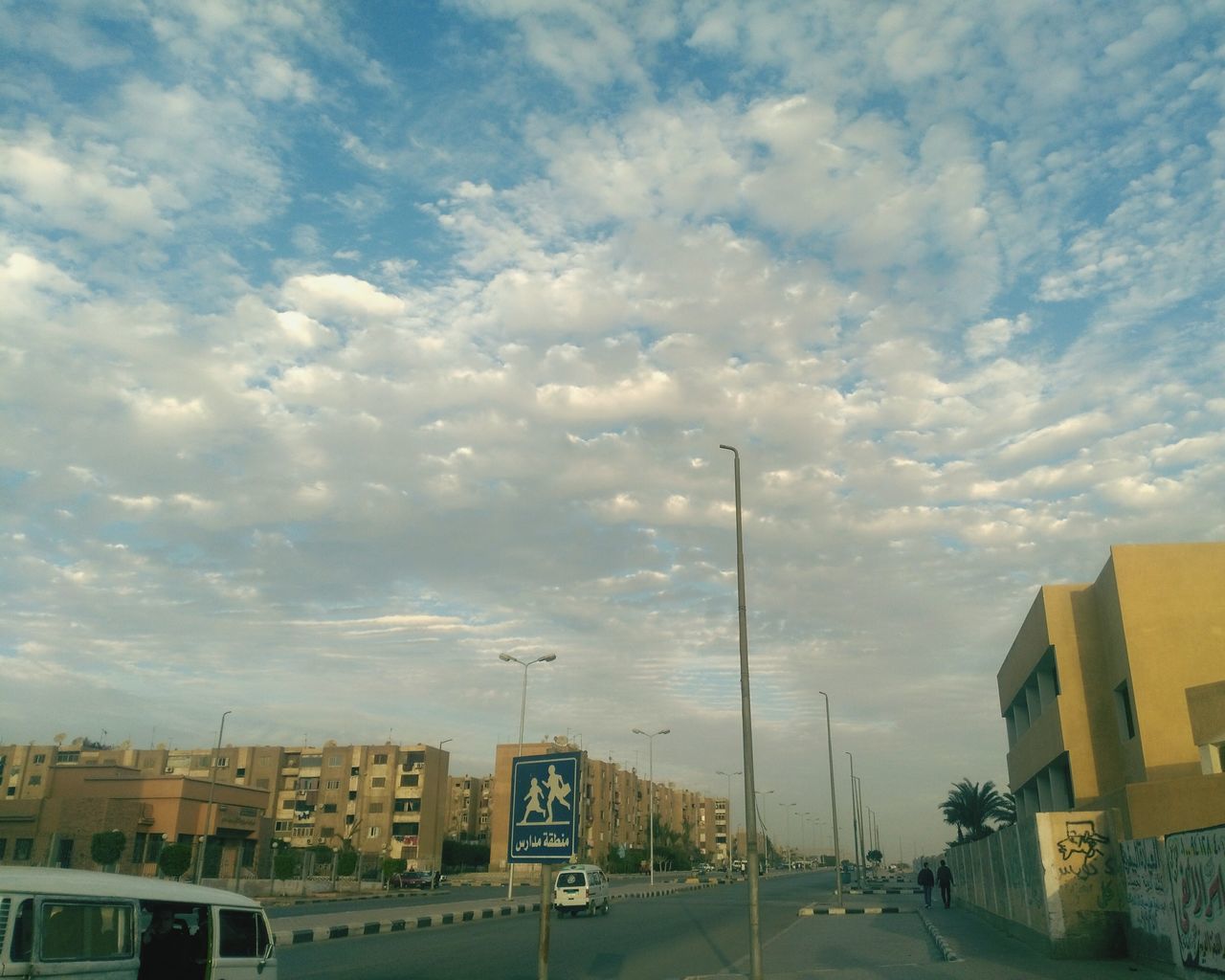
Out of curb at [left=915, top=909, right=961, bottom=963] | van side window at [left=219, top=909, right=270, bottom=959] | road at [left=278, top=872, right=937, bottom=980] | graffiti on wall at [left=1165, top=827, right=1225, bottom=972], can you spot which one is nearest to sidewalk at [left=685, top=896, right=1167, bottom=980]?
curb at [left=915, top=909, right=961, bottom=963]

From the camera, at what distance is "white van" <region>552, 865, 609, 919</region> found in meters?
32.4

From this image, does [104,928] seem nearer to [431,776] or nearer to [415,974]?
[415,974]

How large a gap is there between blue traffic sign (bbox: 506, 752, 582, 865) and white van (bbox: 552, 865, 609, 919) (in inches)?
1061

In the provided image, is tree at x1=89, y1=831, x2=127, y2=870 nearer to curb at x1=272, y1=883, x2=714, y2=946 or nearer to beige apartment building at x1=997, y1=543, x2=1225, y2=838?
curb at x1=272, y1=883, x2=714, y2=946

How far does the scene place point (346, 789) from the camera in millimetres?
104438

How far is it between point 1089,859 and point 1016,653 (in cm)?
2247

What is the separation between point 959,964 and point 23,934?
14.1 meters

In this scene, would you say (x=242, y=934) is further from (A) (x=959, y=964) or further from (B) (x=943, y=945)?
(B) (x=943, y=945)

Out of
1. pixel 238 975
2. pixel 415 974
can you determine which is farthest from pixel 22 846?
pixel 238 975

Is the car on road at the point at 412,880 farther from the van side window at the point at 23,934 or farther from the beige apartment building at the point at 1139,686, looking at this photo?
the van side window at the point at 23,934

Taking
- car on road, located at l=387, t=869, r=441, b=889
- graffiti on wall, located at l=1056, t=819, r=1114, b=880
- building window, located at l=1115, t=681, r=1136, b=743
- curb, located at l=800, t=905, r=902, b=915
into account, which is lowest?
car on road, located at l=387, t=869, r=441, b=889

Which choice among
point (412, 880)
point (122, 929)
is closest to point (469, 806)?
point (412, 880)

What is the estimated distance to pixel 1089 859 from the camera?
15992 millimetres

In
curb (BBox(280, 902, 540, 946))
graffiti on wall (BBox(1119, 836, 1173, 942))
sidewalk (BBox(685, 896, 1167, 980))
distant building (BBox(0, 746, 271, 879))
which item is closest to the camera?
graffiti on wall (BBox(1119, 836, 1173, 942))
